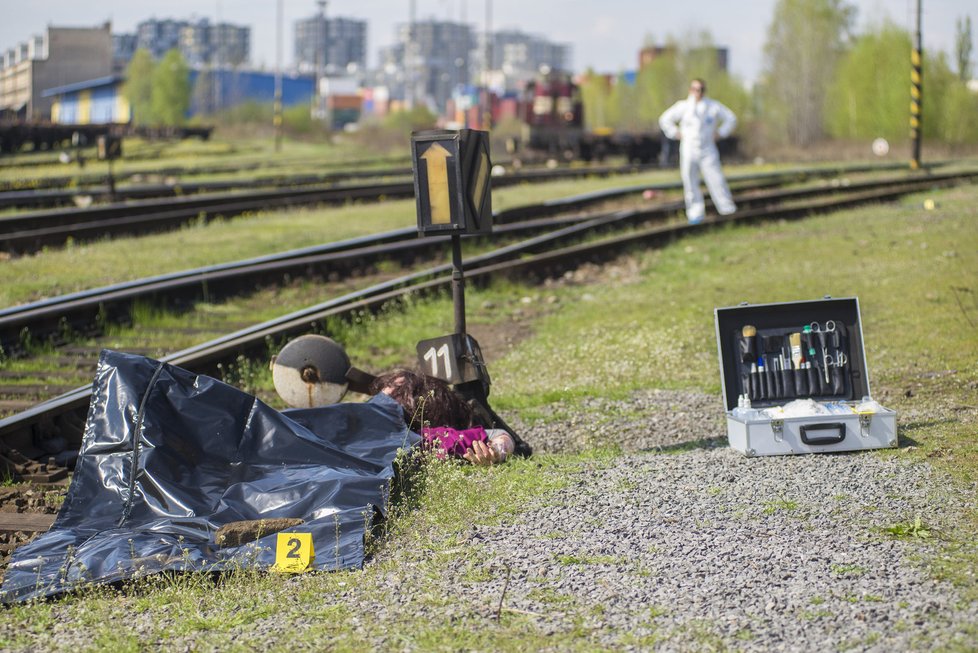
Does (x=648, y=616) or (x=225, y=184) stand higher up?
(x=225, y=184)

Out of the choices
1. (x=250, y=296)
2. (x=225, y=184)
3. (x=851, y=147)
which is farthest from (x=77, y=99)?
(x=250, y=296)

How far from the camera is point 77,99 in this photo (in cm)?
11056

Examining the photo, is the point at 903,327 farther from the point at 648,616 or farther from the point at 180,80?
the point at 180,80

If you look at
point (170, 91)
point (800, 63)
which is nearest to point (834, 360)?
point (800, 63)

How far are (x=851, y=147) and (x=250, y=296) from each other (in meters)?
47.3

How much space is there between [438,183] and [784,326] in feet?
7.14

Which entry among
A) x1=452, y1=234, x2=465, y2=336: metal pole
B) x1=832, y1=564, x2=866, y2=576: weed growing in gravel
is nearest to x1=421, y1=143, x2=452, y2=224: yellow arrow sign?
x1=452, y1=234, x2=465, y2=336: metal pole

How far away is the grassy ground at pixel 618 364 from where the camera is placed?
13.6 feet

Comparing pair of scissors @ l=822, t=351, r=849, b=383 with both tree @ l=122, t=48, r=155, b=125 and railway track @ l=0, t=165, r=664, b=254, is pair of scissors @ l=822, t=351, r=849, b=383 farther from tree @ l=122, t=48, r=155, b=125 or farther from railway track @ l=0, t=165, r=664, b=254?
tree @ l=122, t=48, r=155, b=125

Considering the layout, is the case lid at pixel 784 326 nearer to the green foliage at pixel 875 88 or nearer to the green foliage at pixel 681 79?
the green foliage at pixel 875 88

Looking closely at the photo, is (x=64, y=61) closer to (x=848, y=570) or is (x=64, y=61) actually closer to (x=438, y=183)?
(x=438, y=183)

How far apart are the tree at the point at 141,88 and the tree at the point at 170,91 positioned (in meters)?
1.09

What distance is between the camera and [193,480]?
5.61m

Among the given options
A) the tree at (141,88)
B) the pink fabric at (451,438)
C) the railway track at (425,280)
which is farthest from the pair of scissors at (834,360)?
the tree at (141,88)
